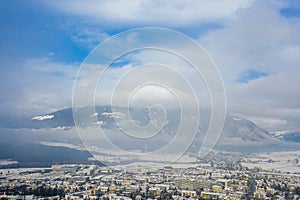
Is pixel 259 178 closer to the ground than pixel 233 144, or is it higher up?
closer to the ground

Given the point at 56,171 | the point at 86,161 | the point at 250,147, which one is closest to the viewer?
the point at 56,171

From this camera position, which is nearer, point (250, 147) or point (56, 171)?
point (56, 171)

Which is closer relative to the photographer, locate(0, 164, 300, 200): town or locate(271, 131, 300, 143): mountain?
locate(0, 164, 300, 200): town

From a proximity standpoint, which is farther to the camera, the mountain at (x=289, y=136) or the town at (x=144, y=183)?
the mountain at (x=289, y=136)

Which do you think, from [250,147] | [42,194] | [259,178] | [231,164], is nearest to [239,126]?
[250,147]

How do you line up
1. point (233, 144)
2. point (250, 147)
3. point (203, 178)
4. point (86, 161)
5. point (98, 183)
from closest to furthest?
1. point (98, 183)
2. point (203, 178)
3. point (86, 161)
4. point (233, 144)
5. point (250, 147)

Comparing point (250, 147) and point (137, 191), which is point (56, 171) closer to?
point (137, 191)

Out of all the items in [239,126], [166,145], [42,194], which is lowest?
[42,194]
